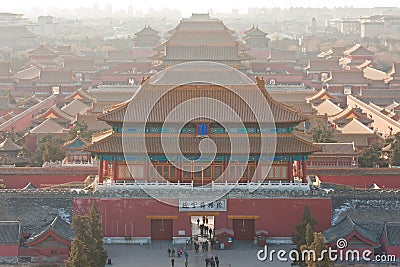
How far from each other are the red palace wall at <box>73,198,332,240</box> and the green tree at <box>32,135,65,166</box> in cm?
798

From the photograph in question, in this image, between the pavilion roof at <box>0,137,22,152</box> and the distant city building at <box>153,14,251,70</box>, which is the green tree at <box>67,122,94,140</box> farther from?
the distant city building at <box>153,14,251,70</box>

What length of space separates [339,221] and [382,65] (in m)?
53.9

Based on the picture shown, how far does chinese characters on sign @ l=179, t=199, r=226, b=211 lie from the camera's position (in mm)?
29438

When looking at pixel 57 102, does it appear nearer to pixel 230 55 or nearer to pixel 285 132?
→ pixel 230 55

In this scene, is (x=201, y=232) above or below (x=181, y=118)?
below

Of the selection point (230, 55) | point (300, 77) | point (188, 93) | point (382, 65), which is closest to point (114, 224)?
point (188, 93)

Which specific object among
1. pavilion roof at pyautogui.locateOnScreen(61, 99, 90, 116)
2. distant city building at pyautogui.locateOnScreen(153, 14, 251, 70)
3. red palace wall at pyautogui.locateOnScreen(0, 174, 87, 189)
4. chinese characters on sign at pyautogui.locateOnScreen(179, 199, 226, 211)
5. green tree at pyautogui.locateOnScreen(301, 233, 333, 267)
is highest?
distant city building at pyautogui.locateOnScreen(153, 14, 251, 70)

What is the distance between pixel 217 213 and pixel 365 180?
22.4 feet

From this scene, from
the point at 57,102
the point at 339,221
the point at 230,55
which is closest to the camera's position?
the point at 339,221

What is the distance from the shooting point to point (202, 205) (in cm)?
2947

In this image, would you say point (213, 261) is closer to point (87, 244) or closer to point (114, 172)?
point (87, 244)

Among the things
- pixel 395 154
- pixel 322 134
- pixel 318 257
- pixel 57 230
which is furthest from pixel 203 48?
pixel 318 257

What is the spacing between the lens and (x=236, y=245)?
96.1 ft

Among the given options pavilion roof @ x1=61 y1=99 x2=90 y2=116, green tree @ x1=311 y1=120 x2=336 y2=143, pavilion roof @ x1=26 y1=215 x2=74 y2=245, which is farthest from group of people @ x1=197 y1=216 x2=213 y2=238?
pavilion roof @ x1=61 y1=99 x2=90 y2=116
